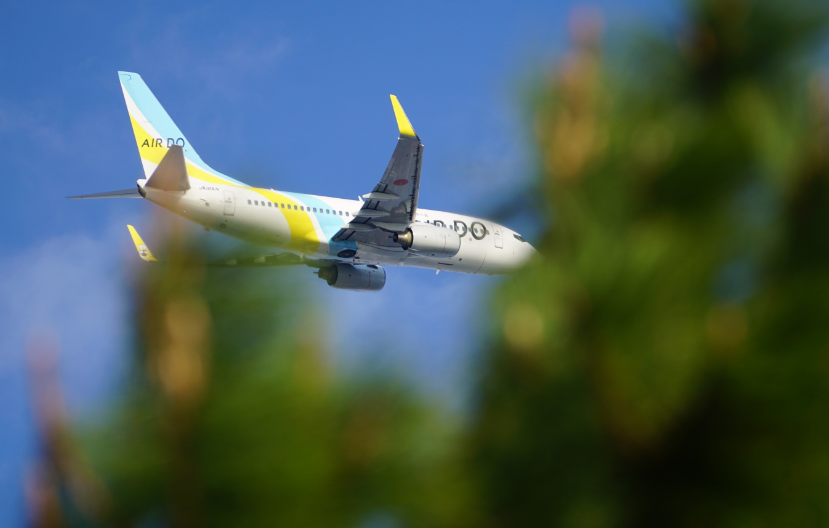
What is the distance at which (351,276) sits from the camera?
1460 inches

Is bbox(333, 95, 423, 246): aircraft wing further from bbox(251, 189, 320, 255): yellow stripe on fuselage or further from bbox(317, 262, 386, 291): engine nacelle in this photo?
bbox(317, 262, 386, 291): engine nacelle

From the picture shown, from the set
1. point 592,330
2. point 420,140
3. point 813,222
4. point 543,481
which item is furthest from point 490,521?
point 420,140

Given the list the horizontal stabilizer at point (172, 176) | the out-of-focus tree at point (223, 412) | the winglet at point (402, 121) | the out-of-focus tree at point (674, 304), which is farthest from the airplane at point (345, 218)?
the out-of-focus tree at point (223, 412)

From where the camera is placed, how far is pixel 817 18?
2.90m

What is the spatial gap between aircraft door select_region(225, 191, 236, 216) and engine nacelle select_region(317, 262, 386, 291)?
6.34 meters

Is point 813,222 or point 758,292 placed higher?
point 813,222

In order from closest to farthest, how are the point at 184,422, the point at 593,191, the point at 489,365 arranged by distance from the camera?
1. the point at 184,422
2. the point at 593,191
3. the point at 489,365

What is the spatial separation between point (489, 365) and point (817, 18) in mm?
1720

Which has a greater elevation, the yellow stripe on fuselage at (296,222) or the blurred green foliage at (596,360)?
the yellow stripe on fuselage at (296,222)

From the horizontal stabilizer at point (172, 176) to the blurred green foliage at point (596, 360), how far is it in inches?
72.4

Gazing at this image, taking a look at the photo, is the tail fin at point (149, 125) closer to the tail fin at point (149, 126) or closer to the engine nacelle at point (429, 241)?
the tail fin at point (149, 126)

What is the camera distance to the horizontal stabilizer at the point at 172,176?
5.95 meters

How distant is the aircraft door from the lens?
103ft

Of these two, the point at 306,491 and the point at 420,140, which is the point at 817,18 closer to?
the point at 306,491
